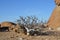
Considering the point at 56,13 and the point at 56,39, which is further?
the point at 56,13

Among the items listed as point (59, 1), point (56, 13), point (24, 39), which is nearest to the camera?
point (24, 39)

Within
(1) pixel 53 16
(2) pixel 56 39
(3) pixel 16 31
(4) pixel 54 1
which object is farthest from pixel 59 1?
(2) pixel 56 39

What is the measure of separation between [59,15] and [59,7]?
1514 mm

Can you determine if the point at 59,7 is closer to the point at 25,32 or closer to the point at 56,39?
the point at 25,32

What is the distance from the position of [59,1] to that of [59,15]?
7.48 ft

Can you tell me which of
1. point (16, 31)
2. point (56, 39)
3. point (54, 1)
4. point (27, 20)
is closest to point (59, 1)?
point (54, 1)

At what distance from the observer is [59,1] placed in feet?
96.4

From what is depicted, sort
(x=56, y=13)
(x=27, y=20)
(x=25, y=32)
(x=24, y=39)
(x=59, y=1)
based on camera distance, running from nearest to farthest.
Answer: (x=24, y=39), (x=25, y=32), (x=27, y=20), (x=59, y=1), (x=56, y=13)

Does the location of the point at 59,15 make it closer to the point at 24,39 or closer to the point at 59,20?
the point at 59,20

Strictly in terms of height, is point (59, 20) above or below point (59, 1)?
below

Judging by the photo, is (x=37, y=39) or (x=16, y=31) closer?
(x=37, y=39)

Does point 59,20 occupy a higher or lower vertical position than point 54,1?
lower

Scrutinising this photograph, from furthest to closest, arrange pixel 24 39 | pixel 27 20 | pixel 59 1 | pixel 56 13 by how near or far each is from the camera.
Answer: pixel 56 13, pixel 59 1, pixel 27 20, pixel 24 39

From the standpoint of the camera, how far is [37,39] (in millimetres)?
10539
